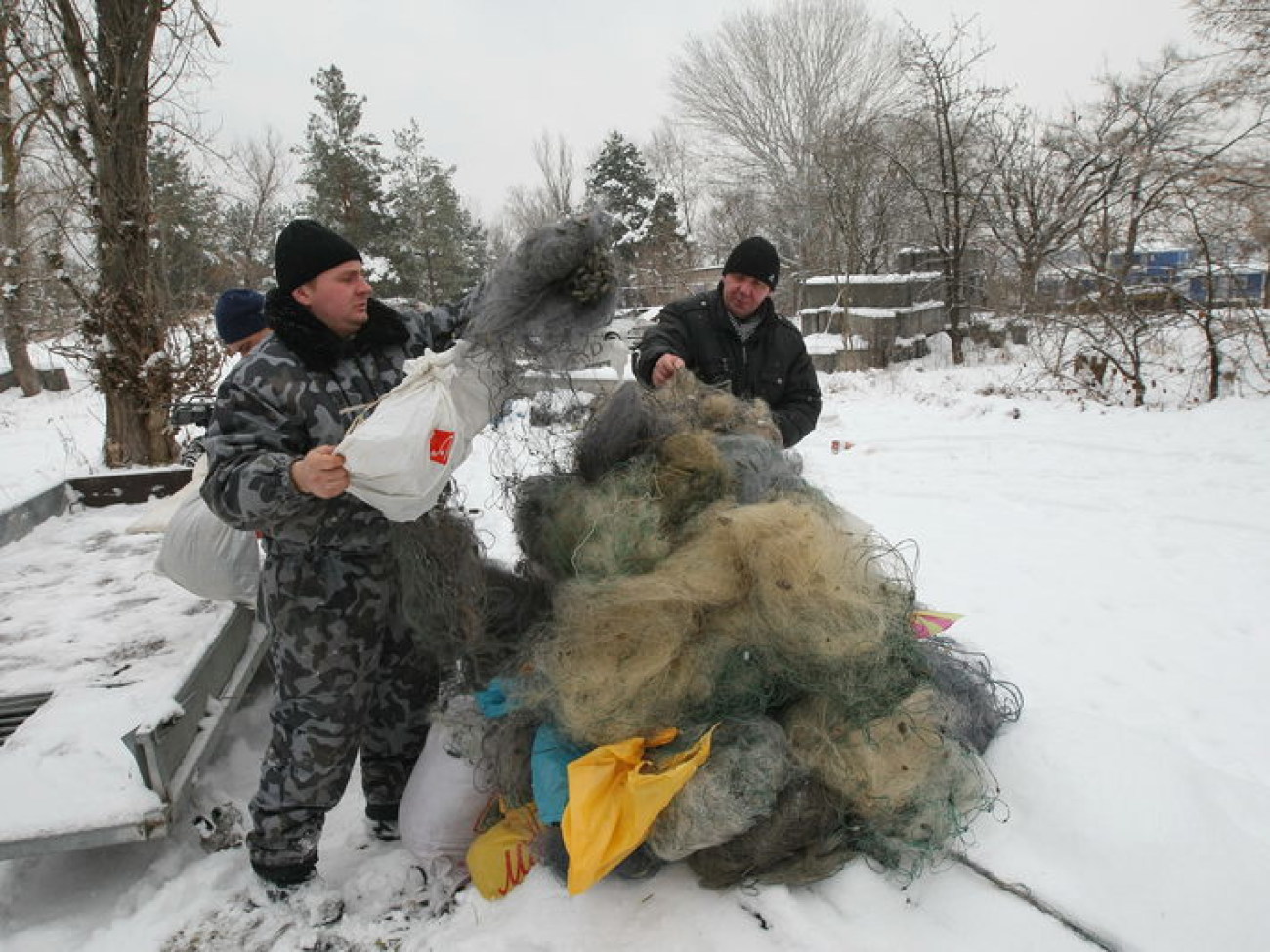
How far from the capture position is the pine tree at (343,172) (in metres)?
25.2

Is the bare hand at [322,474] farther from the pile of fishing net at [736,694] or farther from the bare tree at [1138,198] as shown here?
the bare tree at [1138,198]

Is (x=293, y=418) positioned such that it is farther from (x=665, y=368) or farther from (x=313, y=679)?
(x=665, y=368)

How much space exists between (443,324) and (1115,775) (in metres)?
2.34

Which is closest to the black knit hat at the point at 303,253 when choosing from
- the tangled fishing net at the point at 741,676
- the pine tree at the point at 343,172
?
the tangled fishing net at the point at 741,676

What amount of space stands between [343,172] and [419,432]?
27.3 m

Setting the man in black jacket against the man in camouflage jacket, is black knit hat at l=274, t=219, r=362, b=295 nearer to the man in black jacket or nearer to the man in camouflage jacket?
the man in camouflage jacket

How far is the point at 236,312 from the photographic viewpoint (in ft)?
10.4

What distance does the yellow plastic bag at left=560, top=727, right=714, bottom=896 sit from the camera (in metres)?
1.60

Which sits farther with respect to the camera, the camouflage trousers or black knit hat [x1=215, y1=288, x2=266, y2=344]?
black knit hat [x1=215, y1=288, x2=266, y2=344]

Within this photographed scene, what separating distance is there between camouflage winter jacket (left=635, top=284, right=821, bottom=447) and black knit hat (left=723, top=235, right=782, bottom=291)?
0.49 ft

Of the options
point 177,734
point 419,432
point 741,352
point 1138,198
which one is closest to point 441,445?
point 419,432

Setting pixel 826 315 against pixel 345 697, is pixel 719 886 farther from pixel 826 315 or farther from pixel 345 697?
pixel 826 315

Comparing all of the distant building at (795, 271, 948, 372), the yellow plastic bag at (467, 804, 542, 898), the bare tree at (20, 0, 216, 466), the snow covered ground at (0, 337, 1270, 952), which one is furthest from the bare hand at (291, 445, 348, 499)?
the distant building at (795, 271, 948, 372)

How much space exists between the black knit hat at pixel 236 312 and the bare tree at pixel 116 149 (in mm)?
3404
